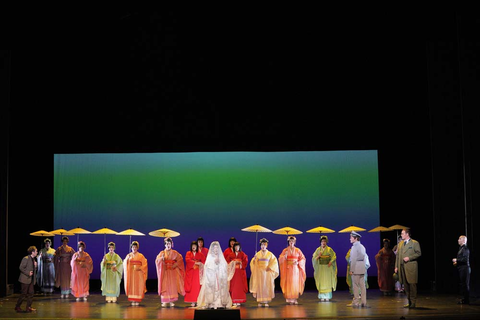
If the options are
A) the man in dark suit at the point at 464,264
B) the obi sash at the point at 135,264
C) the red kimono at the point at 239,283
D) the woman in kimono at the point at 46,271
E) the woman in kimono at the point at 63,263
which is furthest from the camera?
the woman in kimono at the point at 46,271

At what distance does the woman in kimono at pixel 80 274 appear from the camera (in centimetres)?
1544

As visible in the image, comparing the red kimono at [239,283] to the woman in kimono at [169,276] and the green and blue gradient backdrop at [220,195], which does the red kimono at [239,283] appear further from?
the green and blue gradient backdrop at [220,195]

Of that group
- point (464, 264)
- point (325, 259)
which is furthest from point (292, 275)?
point (464, 264)

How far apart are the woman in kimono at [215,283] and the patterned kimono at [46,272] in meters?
6.24

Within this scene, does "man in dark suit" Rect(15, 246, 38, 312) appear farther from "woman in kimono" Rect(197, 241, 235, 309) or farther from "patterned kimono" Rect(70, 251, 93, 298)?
"woman in kimono" Rect(197, 241, 235, 309)

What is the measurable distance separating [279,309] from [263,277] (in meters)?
1.03

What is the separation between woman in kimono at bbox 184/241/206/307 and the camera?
1404 centimetres

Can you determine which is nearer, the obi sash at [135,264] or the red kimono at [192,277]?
the red kimono at [192,277]

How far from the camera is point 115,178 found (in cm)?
1792

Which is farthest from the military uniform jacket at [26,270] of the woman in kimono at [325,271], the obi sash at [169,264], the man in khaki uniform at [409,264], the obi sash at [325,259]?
the man in khaki uniform at [409,264]

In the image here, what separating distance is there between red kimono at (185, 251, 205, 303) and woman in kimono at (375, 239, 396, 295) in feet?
17.4

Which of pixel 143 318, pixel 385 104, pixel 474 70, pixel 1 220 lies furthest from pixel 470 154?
pixel 1 220

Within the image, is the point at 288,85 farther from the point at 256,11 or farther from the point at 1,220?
the point at 1,220

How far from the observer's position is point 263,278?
553 inches
